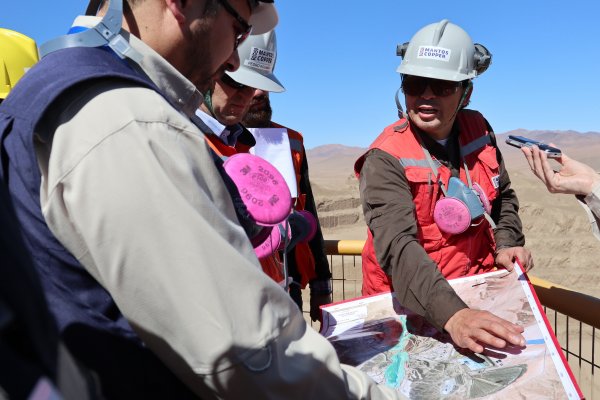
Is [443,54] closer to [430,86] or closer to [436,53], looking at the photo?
[436,53]

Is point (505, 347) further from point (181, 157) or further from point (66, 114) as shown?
point (66, 114)

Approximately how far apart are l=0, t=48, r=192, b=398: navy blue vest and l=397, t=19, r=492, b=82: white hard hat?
2.33 m

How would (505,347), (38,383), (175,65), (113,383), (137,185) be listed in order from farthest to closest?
(505,347)
(175,65)
(113,383)
(137,185)
(38,383)

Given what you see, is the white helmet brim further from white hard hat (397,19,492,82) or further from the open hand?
the open hand

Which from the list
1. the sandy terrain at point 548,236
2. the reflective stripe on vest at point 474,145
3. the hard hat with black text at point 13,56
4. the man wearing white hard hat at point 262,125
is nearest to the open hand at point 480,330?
the man wearing white hard hat at point 262,125

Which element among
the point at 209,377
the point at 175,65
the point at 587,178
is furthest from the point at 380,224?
the point at 209,377

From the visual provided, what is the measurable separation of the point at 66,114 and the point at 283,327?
0.56 metres

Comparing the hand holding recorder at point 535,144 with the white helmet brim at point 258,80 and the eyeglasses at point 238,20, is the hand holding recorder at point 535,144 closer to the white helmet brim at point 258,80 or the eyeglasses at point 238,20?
the white helmet brim at point 258,80

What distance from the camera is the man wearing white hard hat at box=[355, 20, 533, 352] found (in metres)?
2.51

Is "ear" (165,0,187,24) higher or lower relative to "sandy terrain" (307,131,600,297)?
higher

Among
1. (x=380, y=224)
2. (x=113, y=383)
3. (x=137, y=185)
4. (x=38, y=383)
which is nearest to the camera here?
(x=38, y=383)

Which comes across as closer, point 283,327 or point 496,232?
point 283,327

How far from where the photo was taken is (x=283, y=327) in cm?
107

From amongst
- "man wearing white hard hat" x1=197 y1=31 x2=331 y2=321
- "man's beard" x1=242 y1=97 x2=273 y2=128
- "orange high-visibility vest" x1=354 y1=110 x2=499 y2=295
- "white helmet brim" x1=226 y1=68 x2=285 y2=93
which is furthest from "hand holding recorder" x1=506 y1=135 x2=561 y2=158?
"man's beard" x1=242 y1=97 x2=273 y2=128
